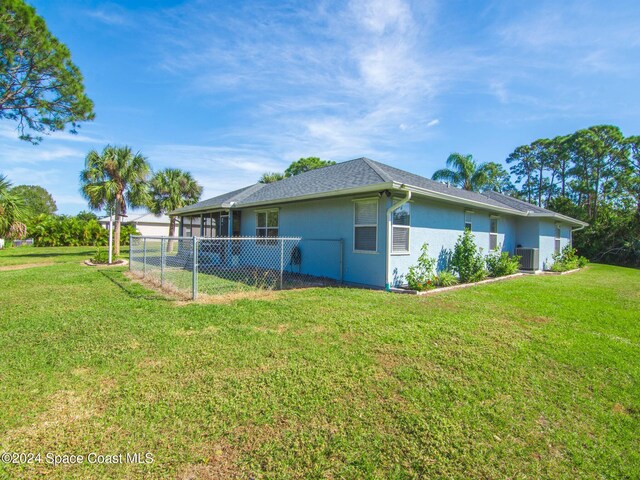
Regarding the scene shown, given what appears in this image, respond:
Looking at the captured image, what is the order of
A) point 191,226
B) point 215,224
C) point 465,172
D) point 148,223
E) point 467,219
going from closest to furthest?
point 467,219
point 215,224
point 191,226
point 465,172
point 148,223

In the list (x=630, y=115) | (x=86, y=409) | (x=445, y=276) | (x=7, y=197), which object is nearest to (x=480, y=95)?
(x=445, y=276)

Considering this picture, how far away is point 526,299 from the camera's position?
6.96 meters

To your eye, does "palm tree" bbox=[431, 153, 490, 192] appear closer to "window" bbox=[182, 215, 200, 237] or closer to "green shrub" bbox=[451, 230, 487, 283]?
"green shrub" bbox=[451, 230, 487, 283]

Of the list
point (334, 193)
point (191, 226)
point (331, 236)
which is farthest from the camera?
point (191, 226)

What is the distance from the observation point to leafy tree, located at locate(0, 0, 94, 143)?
9766 mm

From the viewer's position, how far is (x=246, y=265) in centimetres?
1224

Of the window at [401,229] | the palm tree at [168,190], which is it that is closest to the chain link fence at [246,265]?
the window at [401,229]

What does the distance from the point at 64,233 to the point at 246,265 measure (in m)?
22.2

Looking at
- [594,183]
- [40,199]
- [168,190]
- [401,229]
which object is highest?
[40,199]

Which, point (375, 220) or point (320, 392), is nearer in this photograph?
point (320, 392)

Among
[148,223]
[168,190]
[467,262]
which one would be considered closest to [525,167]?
[467,262]

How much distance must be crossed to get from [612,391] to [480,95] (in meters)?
10.7

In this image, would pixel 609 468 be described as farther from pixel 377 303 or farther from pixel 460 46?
pixel 460 46

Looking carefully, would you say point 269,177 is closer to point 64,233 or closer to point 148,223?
point 148,223
